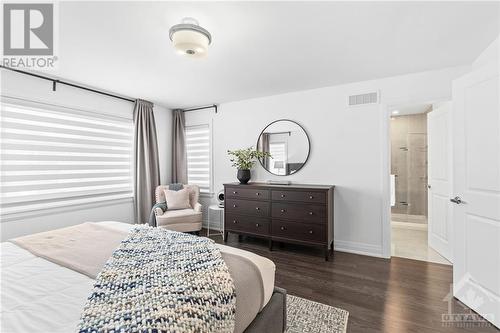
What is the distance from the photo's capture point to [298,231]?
3.23 meters

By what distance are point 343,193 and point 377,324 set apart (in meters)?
1.84

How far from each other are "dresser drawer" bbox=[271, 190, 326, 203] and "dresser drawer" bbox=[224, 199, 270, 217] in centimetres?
20

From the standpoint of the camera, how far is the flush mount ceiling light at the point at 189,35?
1.88 meters

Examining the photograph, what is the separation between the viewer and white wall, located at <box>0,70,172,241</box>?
9.20 ft

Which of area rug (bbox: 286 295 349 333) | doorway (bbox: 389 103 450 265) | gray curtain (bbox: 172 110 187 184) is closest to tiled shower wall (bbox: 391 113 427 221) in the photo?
doorway (bbox: 389 103 450 265)

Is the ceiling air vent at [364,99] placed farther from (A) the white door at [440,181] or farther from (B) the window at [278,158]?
(B) the window at [278,158]

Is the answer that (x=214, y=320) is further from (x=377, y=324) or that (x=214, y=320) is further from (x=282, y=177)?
(x=282, y=177)

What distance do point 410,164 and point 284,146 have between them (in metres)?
3.23

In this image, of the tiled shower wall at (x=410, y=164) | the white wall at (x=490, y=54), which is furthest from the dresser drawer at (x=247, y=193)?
the tiled shower wall at (x=410, y=164)

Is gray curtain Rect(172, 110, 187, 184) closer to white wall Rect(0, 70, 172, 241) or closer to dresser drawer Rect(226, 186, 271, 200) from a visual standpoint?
white wall Rect(0, 70, 172, 241)

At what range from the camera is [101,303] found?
966 mm

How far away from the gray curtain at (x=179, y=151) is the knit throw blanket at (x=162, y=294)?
3342 mm

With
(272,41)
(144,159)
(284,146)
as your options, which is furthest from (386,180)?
(144,159)

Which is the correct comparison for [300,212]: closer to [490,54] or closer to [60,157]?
[490,54]
